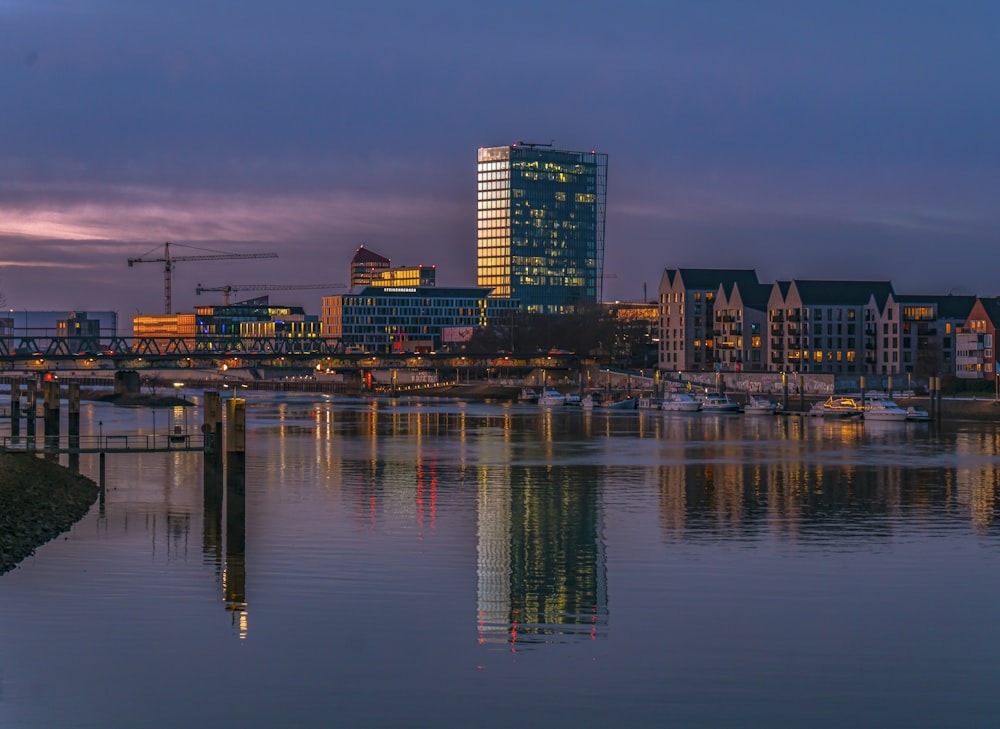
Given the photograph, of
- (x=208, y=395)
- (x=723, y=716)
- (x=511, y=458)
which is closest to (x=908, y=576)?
(x=723, y=716)

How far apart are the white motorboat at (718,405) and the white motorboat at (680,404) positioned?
1025 millimetres

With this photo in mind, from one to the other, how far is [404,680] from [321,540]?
21.1 meters

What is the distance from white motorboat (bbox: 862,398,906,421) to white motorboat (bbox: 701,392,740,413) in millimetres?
27363

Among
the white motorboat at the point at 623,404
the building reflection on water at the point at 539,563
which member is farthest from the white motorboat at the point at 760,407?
the building reflection on water at the point at 539,563

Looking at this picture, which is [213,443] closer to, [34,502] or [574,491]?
[34,502]

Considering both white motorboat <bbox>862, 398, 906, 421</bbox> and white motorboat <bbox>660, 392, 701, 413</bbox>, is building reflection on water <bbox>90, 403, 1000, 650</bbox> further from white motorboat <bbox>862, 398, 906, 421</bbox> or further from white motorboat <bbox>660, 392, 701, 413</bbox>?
white motorboat <bbox>660, 392, 701, 413</bbox>

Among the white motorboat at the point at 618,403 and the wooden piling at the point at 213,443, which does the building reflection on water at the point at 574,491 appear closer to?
the wooden piling at the point at 213,443

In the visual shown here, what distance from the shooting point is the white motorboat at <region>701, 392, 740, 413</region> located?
17125 centimetres

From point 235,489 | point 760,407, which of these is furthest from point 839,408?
point 235,489

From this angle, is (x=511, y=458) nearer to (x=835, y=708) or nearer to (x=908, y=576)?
(x=908, y=576)

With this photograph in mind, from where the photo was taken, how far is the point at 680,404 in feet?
576

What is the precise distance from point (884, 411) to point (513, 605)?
111 metres

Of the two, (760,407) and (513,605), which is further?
(760,407)

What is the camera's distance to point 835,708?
89.5ft
